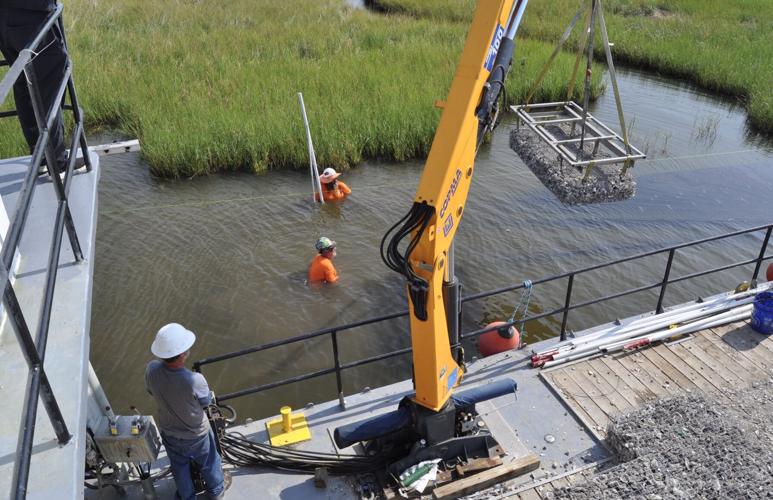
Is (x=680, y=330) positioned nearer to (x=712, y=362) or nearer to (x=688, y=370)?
(x=712, y=362)

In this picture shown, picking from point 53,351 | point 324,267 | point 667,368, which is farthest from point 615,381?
point 53,351

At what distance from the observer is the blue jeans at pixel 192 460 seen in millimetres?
5160

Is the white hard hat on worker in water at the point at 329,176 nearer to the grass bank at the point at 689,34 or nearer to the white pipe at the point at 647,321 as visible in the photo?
the white pipe at the point at 647,321

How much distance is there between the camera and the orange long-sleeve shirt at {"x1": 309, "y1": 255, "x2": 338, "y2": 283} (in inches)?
Answer: 415

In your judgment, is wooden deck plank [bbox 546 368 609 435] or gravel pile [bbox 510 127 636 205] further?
gravel pile [bbox 510 127 636 205]

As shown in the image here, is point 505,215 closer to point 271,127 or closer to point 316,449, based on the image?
point 271,127

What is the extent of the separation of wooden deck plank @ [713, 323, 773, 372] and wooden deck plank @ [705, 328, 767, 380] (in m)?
0.04

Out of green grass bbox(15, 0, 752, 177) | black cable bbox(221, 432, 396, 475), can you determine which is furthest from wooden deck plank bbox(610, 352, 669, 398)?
green grass bbox(15, 0, 752, 177)

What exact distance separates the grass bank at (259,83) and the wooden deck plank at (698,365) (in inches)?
391

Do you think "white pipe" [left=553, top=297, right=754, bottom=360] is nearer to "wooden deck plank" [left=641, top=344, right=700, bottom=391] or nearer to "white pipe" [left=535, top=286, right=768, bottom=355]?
"white pipe" [left=535, top=286, right=768, bottom=355]

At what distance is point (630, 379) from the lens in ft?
23.4

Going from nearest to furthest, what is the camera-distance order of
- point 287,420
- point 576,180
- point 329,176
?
point 287,420 < point 576,180 < point 329,176

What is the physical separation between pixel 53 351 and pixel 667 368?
6.64 meters

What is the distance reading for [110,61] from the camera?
67.0ft
